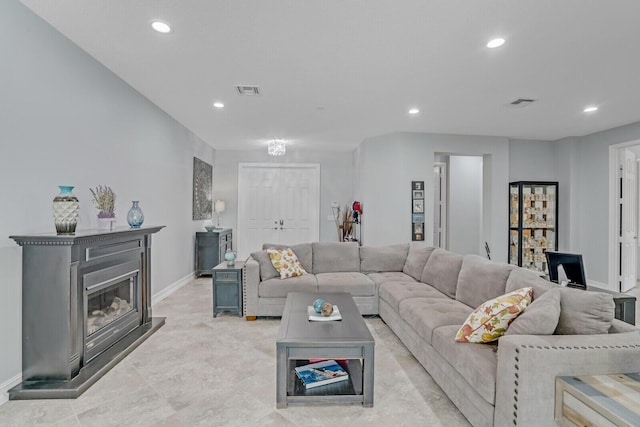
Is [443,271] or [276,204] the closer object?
[443,271]

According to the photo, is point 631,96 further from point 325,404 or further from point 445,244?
point 325,404

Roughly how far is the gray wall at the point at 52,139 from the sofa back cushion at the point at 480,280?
354 centimetres

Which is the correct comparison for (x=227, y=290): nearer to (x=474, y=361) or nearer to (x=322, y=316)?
(x=322, y=316)

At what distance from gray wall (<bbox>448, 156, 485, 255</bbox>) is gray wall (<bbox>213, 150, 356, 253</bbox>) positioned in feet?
7.38

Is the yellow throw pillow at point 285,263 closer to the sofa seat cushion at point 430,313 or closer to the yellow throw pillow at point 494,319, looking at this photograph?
the sofa seat cushion at point 430,313

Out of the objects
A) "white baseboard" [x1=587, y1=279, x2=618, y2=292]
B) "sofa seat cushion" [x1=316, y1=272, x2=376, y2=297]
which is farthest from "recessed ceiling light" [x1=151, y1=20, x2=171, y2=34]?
"white baseboard" [x1=587, y1=279, x2=618, y2=292]

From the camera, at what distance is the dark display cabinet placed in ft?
19.5

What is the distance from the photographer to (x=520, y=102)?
13.2 ft

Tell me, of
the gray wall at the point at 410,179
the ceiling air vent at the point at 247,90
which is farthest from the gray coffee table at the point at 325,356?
the gray wall at the point at 410,179

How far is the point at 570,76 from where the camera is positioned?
3.27 metres

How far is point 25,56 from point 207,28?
129cm

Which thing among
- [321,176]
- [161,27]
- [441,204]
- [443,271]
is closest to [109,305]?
[161,27]

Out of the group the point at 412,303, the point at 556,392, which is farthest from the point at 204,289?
the point at 556,392

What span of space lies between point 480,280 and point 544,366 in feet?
4.32
